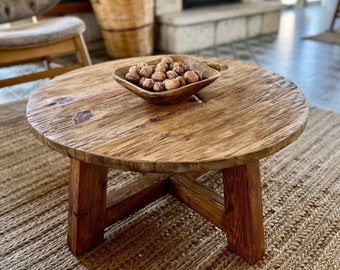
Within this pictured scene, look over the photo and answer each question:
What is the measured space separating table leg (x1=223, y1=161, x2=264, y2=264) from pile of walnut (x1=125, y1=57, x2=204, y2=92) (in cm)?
24

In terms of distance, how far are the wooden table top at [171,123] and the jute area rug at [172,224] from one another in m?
0.36

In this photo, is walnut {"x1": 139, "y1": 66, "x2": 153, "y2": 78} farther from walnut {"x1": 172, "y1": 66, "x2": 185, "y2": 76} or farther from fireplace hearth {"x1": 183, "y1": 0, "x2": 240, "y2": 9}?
fireplace hearth {"x1": 183, "y1": 0, "x2": 240, "y2": 9}

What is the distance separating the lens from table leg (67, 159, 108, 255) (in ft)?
2.86

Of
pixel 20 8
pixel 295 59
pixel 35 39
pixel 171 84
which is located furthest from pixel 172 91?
pixel 295 59

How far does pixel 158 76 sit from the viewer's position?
2.86ft

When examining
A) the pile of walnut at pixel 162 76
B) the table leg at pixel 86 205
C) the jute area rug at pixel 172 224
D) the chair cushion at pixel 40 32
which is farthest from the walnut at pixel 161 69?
the chair cushion at pixel 40 32

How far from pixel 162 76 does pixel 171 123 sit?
0.15 metres

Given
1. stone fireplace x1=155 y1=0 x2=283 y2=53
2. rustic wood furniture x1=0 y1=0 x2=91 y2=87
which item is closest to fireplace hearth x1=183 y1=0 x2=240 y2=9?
stone fireplace x1=155 y1=0 x2=283 y2=53

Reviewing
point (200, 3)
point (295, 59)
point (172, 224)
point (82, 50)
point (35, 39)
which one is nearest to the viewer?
point (172, 224)

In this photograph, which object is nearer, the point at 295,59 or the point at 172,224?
the point at 172,224

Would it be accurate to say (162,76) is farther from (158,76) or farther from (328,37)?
(328,37)

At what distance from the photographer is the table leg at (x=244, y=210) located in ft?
2.71

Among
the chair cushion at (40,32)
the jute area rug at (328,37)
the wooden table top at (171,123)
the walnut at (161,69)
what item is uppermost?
the walnut at (161,69)

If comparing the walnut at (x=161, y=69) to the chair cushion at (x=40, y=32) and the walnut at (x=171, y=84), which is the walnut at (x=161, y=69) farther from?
the chair cushion at (x=40, y=32)
